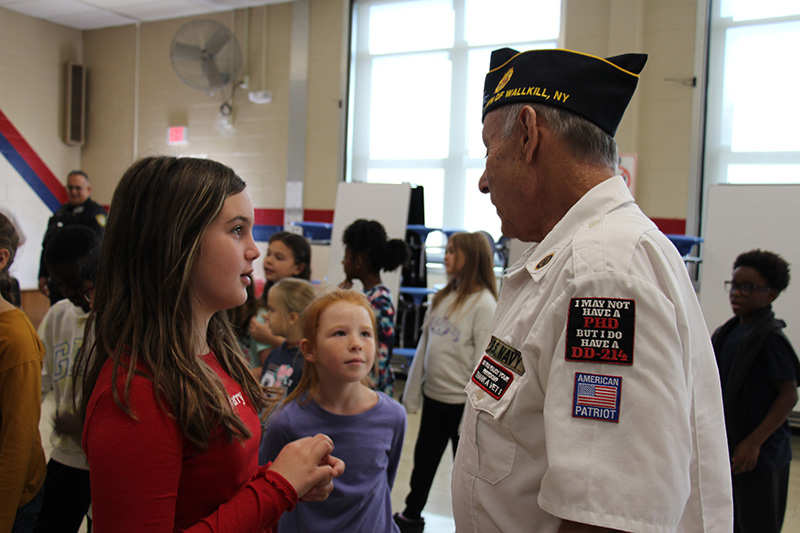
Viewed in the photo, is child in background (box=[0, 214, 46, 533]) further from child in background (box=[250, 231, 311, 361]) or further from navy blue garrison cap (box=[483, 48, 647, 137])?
child in background (box=[250, 231, 311, 361])

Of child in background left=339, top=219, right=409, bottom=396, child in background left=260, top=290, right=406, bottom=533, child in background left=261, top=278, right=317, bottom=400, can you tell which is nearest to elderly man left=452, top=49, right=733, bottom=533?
child in background left=260, top=290, right=406, bottom=533

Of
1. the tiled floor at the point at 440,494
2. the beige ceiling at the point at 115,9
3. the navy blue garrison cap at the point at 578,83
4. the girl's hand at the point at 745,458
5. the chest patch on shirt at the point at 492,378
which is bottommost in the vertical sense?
the tiled floor at the point at 440,494

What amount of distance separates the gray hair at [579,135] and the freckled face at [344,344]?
1015 mm

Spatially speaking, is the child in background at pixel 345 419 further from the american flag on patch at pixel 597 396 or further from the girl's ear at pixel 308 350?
the american flag on patch at pixel 597 396

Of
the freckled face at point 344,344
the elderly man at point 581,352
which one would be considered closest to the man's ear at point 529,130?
the elderly man at point 581,352

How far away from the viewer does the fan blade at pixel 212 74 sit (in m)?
6.59

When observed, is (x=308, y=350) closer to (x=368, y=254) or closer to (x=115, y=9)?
(x=368, y=254)

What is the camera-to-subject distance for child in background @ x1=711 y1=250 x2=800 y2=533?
7.31ft

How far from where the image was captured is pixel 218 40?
652cm

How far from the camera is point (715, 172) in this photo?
5.21m

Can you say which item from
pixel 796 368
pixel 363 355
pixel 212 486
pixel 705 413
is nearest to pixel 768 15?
pixel 796 368

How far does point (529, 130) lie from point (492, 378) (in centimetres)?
42

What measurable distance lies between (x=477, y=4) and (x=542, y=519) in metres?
6.02

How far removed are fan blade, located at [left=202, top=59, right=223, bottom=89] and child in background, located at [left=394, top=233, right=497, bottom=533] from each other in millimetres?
4581
